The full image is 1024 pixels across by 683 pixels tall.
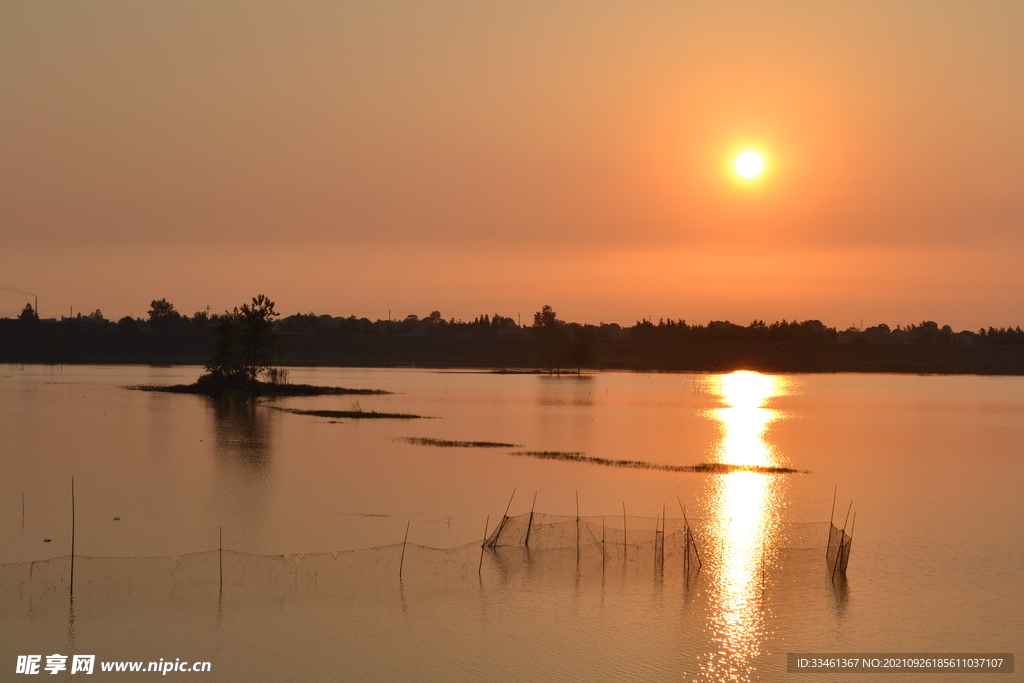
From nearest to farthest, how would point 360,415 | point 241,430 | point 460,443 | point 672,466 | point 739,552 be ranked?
point 739,552, point 672,466, point 460,443, point 241,430, point 360,415

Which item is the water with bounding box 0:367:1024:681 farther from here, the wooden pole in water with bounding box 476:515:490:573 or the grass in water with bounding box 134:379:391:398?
the grass in water with bounding box 134:379:391:398

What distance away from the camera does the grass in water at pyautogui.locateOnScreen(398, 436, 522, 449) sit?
5409 centimetres

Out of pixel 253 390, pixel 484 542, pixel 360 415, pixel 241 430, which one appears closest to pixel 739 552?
pixel 484 542

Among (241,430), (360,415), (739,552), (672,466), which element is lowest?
(739,552)

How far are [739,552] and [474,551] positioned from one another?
25.5 ft

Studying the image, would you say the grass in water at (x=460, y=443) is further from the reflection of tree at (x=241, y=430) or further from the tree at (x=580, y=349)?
the tree at (x=580, y=349)

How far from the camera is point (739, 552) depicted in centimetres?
2897

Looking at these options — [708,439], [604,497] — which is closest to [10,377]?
[708,439]

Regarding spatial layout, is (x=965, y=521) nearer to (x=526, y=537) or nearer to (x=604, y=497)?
(x=604, y=497)

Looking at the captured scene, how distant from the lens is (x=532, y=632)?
A: 21516 mm

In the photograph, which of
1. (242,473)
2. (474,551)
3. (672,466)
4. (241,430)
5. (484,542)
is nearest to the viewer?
(474,551)

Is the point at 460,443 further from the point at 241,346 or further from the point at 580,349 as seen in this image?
the point at 580,349

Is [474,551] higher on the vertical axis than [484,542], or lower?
lower

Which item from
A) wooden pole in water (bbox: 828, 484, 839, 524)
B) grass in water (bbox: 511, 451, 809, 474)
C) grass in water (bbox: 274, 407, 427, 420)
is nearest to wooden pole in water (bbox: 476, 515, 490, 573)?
wooden pole in water (bbox: 828, 484, 839, 524)
